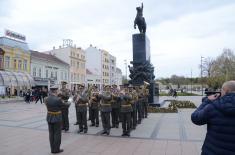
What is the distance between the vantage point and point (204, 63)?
73500 mm

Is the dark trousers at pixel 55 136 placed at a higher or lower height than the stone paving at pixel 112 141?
higher

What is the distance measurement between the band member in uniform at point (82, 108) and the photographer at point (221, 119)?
7.53 metres

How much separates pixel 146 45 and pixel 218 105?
18.4 m

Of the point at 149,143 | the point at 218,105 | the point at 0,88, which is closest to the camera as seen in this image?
the point at 218,105

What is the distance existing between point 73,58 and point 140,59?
4812 centimetres

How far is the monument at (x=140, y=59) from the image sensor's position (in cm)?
2048

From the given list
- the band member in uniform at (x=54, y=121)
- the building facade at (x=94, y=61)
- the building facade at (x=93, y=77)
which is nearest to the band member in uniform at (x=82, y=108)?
the band member in uniform at (x=54, y=121)

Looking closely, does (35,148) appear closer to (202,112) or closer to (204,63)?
(202,112)

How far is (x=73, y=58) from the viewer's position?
6738cm

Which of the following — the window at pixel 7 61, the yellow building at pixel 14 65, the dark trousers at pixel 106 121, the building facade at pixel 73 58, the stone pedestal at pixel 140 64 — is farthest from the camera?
the building facade at pixel 73 58

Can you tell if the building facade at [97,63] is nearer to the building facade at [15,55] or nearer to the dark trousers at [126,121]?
the building facade at [15,55]

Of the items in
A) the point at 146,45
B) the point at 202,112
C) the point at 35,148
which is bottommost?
the point at 35,148

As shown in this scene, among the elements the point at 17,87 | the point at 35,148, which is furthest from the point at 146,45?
the point at 17,87

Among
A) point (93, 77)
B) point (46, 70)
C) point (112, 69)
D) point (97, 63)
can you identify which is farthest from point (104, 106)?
point (112, 69)
